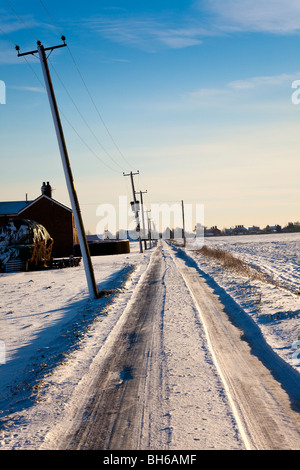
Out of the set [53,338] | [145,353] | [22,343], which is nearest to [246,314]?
[145,353]

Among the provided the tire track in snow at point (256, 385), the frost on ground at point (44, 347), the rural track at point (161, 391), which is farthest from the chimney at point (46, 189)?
the tire track in snow at point (256, 385)

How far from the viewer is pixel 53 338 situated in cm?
977

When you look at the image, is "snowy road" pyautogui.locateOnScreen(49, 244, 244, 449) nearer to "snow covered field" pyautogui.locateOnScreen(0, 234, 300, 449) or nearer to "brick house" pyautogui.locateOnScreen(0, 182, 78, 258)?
"snow covered field" pyautogui.locateOnScreen(0, 234, 300, 449)

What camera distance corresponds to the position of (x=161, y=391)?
5867 millimetres

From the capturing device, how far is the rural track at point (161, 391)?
4547 mm

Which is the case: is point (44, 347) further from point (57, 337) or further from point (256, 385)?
point (256, 385)

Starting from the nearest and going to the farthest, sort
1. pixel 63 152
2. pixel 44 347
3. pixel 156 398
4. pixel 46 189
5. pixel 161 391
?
pixel 156 398 < pixel 161 391 < pixel 44 347 < pixel 63 152 < pixel 46 189

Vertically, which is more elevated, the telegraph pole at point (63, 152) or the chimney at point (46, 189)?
the chimney at point (46, 189)

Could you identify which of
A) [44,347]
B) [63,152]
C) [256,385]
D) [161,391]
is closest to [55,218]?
[63,152]

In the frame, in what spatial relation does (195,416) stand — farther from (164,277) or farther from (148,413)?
(164,277)

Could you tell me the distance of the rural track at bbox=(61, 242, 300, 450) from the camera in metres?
4.55

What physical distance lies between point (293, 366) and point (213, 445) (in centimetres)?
289

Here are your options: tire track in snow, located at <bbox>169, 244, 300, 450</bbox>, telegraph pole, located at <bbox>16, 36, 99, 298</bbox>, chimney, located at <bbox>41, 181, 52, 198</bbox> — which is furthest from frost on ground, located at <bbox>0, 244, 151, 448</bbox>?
chimney, located at <bbox>41, 181, 52, 198</bbox>

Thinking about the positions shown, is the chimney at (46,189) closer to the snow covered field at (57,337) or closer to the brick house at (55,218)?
the brick house at (55,218)
